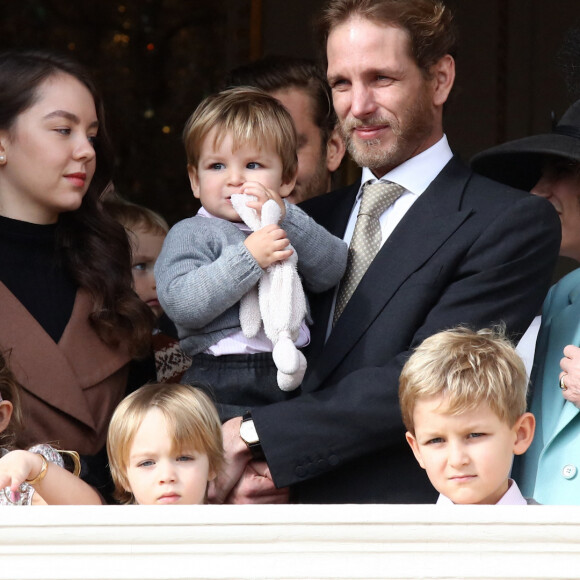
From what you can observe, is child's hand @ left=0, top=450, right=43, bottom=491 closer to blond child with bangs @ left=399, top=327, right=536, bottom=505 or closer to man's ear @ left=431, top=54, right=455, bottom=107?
blond child with bangs @ left=399, top=327, right=536, bottom=505

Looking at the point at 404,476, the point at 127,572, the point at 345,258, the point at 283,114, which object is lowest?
the point at 404,476

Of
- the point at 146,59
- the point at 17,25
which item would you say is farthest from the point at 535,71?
the point at 17,25

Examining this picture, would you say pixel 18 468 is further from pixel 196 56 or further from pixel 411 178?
pixel 196 56

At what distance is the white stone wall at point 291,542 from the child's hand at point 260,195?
3.17ft

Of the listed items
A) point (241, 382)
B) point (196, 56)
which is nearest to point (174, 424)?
point (241, 382)

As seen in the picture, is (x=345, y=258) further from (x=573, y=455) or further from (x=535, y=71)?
(x=535, y=71)

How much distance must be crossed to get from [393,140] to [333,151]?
95 centimetres

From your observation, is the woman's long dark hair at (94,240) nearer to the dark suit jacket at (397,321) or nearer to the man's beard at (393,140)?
the dark suit jacket at (397,321)

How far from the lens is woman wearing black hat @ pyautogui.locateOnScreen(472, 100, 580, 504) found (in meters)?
2.57

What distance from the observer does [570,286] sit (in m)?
2.87

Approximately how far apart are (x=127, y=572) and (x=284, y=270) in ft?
3.10

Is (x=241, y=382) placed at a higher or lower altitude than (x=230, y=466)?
higher

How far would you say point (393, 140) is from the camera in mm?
2795

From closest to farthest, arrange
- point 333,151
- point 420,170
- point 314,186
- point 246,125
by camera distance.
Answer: point 246,125 → point 420,170 → point 314,186 → point 333,151
